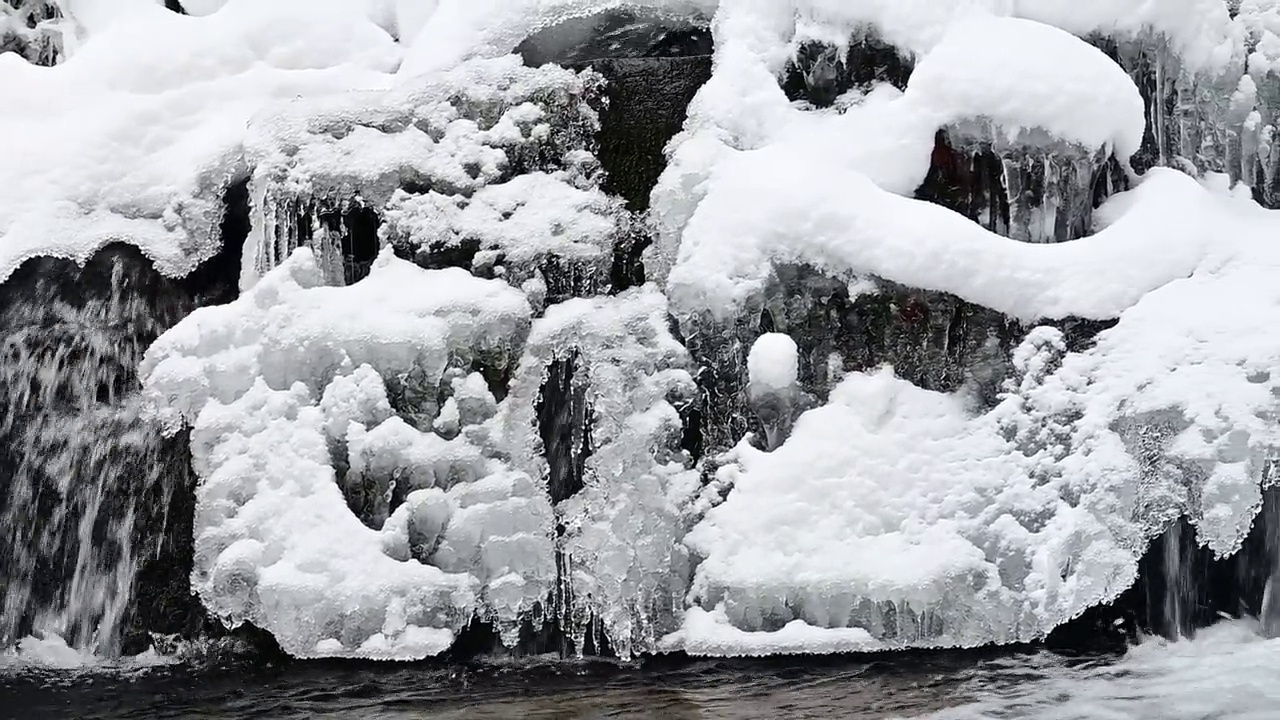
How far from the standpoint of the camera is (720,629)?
11.1ft

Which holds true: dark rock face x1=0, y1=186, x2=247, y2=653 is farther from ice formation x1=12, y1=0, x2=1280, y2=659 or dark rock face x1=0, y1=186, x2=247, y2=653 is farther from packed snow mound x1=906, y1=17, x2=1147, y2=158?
packed snow mound x1=906, y1=17, x2=1147, y2=158

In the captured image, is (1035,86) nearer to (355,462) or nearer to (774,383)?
(774,383)

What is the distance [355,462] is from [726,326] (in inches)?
51.1

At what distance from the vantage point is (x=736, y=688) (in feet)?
10.8

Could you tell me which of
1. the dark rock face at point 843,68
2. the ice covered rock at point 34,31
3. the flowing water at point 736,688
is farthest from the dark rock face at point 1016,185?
the ice covered rock at point 34,31

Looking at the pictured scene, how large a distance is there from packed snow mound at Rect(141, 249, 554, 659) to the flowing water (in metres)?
0.17

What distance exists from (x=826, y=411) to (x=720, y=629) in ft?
2.56

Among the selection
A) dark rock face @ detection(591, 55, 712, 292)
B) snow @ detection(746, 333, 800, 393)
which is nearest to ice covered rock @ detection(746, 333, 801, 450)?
snow @ detection(746, 333, 800, 393)

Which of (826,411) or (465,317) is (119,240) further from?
(826,411)

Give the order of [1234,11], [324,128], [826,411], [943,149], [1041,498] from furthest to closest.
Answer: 1. [1234,11]
2. [324,128]
3. [943,149]
4. [826,411]
5. [1041,498]

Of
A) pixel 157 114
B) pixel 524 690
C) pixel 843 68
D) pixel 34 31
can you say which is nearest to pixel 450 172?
pixel 157 114

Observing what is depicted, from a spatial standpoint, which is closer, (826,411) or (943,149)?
(826,411)

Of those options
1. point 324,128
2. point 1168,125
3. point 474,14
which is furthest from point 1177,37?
point 324,128

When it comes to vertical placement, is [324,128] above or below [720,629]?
above
